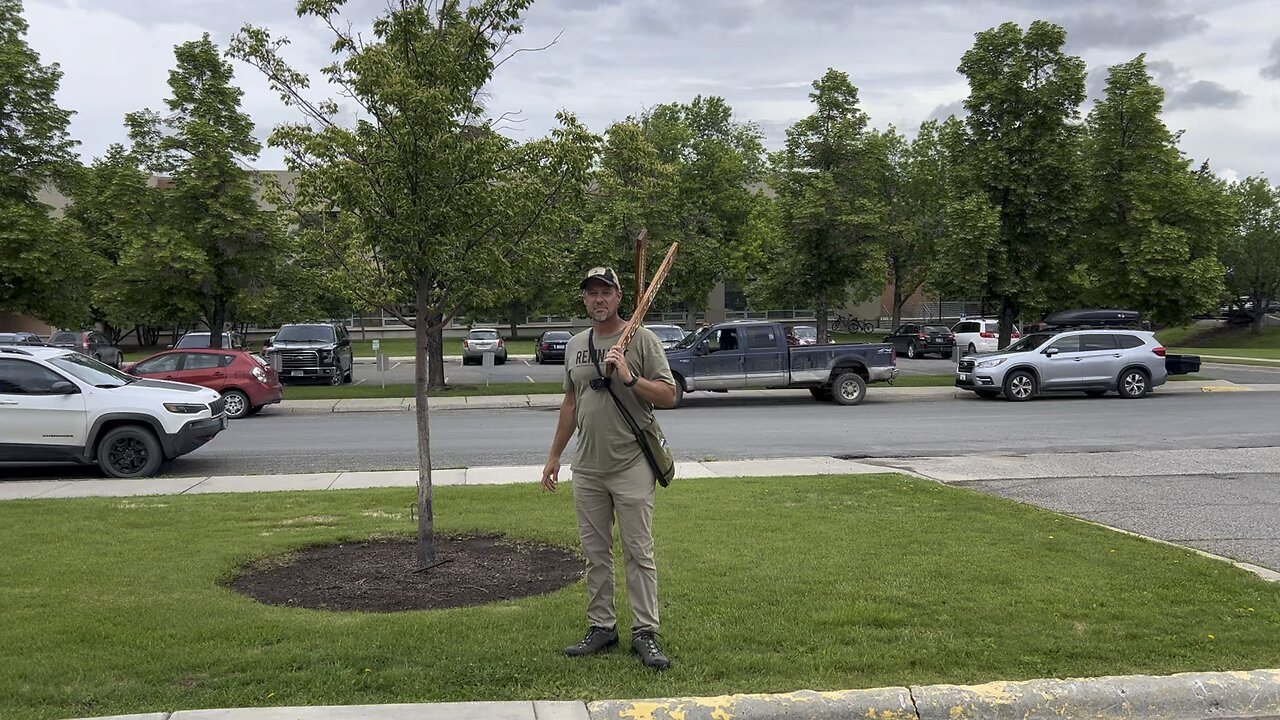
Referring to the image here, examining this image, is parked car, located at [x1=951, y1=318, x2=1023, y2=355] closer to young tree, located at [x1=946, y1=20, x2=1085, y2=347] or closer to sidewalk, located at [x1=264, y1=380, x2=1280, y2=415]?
young tree, located at [x1=946, y1=20, x2=1085, y2=347]

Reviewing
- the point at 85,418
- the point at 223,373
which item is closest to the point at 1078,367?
the point at 223,373

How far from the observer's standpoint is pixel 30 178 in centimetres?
2222

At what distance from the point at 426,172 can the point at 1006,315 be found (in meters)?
23.1

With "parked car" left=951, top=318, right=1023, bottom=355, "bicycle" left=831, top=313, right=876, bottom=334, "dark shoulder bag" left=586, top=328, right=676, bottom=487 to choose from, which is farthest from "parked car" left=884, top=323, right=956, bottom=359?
"dark shoulder bag" left=586, top=328, right=676, bottom=487

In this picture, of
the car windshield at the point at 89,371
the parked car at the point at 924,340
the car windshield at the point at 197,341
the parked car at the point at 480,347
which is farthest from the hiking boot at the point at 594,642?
the parked car at the point at 924,340

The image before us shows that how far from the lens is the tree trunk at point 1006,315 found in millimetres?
26219

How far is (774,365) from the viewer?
69.5 feet

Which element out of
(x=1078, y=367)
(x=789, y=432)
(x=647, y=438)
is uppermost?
(x=647, y=438)

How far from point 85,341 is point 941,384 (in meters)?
30.1

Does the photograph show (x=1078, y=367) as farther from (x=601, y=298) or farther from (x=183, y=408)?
(x=601, y=298)

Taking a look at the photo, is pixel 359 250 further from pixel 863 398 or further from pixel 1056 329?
pixel 1056 329

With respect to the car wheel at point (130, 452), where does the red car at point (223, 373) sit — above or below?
above

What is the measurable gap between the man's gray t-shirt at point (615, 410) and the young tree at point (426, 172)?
187 cm

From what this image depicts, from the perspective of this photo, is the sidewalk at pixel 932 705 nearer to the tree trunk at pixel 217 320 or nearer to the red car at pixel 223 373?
the red car at pixel 223 373
